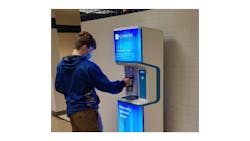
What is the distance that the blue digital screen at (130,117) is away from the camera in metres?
2.34

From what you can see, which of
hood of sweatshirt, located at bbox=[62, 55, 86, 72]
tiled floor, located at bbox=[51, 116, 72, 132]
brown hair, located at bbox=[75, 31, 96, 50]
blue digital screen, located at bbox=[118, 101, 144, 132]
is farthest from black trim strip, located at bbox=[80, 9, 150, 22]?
tiled floor, located at bbox=[51, 116, 72, 132]

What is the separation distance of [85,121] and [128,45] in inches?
32.4

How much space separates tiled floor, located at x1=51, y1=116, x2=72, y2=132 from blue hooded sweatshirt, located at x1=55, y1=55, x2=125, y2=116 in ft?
0.38

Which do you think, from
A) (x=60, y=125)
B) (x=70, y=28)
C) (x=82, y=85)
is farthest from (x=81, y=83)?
(x=70, y=28)

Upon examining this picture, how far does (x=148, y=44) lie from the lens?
7.47 feet

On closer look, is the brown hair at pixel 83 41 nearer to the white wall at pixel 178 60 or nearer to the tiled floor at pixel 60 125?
the white wall at pixel 178 60

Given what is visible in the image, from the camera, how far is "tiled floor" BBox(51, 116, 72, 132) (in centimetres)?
239

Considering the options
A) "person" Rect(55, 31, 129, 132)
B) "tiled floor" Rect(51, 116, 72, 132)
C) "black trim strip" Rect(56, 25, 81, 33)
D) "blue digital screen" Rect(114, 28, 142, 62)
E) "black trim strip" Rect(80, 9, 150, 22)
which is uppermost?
"black trim strip" Rect(80, 9, 150, 22)

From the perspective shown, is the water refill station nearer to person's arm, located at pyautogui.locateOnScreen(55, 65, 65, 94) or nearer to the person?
the person

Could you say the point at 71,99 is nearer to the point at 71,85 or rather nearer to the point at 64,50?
the point at 71,85

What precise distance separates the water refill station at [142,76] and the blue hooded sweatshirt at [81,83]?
0.51 feet

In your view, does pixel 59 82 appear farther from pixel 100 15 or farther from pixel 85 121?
pixel 100 15

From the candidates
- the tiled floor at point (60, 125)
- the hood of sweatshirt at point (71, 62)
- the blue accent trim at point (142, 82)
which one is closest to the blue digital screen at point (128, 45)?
the blue accent trim at point (142, 82)
